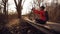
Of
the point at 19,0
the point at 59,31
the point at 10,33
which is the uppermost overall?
the point at 19,0

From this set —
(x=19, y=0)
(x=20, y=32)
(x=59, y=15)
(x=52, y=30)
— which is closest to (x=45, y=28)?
(x=52, y=30)

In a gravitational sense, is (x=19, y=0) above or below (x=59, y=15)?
above

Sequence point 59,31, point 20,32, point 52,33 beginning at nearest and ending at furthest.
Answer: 1. point 59,31
2. point 52,33
3. point 20,32

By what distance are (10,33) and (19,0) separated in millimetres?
8029

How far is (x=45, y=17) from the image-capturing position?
8961 millimetres

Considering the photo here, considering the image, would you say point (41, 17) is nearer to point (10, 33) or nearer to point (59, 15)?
point (10, 33)

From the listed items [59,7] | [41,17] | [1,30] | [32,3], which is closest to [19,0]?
[59,7]

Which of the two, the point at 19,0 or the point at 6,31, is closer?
the point at 6,31

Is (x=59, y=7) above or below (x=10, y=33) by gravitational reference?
above

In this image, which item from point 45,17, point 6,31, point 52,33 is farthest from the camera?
point 6,31

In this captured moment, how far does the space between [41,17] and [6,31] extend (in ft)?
A: 10.6

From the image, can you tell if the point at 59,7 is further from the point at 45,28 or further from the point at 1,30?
the point at 45,28

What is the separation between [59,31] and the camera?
5.45 metres

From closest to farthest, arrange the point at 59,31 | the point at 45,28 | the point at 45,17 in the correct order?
1. the point at 59,31
2. the point at 45,28
3. the point at 45,17
